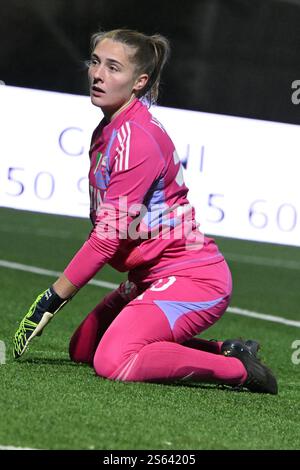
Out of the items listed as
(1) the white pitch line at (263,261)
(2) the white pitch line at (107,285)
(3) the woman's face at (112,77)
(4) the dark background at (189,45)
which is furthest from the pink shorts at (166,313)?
(1) the white pitch line at (263,261)

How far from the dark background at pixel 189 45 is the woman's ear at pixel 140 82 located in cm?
464

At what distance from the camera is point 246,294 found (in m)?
10.4

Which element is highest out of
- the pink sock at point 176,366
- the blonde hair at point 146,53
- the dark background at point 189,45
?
the blonde hair at point 146,53

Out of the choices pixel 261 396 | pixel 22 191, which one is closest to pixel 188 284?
pixel 261 396

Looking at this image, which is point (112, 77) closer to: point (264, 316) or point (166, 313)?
point (166, 313)

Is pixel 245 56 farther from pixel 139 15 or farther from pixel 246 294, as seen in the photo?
pixel 246 294

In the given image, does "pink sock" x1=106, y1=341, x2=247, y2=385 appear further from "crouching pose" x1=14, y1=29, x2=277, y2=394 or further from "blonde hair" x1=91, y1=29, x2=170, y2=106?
"blonde hair" x1=91, y1=29, x2=170, y2=106

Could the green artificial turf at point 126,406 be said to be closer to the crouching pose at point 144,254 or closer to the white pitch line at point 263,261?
the crouching pose at point 144,254

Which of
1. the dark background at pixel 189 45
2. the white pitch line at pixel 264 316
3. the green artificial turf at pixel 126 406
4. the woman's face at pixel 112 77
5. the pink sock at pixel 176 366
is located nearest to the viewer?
Answer: the green artificial turf at pixel 126 406

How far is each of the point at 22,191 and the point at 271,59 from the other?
2.64 metres

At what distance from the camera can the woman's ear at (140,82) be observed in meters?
5.96

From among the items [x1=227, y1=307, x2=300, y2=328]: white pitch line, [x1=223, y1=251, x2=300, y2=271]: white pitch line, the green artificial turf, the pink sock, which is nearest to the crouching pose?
the pink sock

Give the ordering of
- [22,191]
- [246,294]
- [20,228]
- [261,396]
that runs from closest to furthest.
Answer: [261,396], [22,191], [246,294], [20,228]

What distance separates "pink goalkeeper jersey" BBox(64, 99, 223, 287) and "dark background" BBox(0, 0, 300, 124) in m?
4.76
